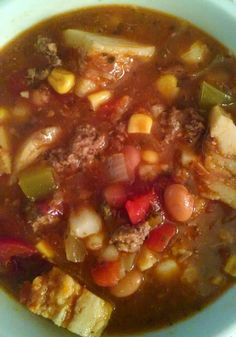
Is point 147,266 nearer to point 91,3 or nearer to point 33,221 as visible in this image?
point 33,221

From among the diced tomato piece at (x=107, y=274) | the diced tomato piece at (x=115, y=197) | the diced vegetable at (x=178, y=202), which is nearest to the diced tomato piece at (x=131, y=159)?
the diced tomato piece at (x=115, y=197)

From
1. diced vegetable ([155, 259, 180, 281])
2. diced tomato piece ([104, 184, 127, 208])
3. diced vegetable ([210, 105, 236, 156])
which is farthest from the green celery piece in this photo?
diced vegetable ([210, 105, 236, 156])

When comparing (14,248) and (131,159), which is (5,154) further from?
(131,159)

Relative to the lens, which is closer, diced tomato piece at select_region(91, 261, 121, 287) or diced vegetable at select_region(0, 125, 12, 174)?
diced tomato piece at select_region(91, 261, 121, 287)

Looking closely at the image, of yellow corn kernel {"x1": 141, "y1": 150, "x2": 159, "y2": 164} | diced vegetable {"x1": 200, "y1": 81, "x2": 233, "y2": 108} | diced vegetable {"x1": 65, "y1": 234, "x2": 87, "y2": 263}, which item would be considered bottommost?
diced vegetable {"x1": 65, "y1": 234, "x2": 87, "y2": 263}

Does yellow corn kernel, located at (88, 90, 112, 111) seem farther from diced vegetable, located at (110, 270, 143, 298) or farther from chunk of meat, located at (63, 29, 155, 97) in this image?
diced vegetable, located at (110, 270, 143, 298)

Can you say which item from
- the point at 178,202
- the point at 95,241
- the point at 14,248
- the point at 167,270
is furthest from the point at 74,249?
the point at 178,202

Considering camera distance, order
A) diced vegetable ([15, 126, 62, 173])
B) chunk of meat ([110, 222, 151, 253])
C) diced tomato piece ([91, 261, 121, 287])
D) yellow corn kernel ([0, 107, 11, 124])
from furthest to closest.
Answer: yellow corn kernel ([0, 107, 11, 124]), diced vegetable ([15, 126, 62, 173]), diced tomato piece ([91, 261, 121, 287]), chunk of meat ([110, 222, 151, 253])
